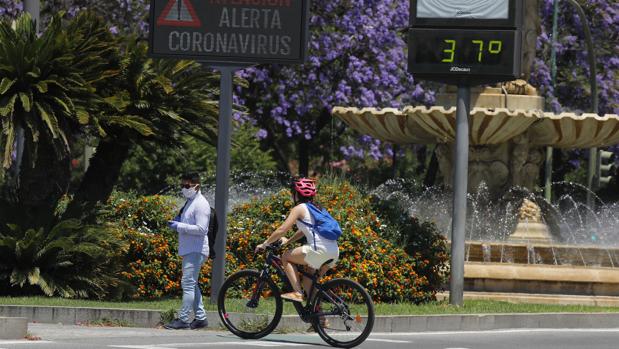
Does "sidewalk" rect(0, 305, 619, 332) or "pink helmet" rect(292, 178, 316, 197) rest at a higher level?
"pink helmet" rect(292, 178, 316, 197)

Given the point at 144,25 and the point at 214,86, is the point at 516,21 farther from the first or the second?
the point at 144,25

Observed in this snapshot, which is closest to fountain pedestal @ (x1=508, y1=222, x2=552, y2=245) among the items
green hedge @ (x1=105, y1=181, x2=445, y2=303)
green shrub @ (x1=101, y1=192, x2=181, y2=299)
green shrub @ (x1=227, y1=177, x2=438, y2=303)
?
green hedge @ (x1=105, y1=181, x2=445, y2=303)

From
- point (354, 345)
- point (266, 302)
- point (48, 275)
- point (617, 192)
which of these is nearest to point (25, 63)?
point (48, 275)

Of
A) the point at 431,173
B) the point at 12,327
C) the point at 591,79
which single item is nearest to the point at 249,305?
the point at 12,327

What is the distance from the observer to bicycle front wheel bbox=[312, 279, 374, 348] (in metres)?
14.8

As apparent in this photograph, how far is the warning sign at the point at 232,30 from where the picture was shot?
17562 millimetres

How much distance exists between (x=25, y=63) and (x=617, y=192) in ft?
112

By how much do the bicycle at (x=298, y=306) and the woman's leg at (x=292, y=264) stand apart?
0.09 m

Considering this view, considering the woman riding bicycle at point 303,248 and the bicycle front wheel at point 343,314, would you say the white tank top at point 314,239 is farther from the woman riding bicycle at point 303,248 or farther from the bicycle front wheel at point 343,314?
the bicycle front wheel at point 343,314

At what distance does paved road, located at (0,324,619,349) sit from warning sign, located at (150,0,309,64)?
10.1 feet

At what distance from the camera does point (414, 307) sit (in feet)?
61.9

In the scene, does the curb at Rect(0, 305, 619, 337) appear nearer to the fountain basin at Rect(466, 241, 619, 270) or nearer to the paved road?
the paved road

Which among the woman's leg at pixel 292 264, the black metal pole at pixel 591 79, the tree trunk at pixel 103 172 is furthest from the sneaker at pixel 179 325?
the black metal pole at pixel 591 79

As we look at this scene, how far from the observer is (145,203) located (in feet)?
64.8
